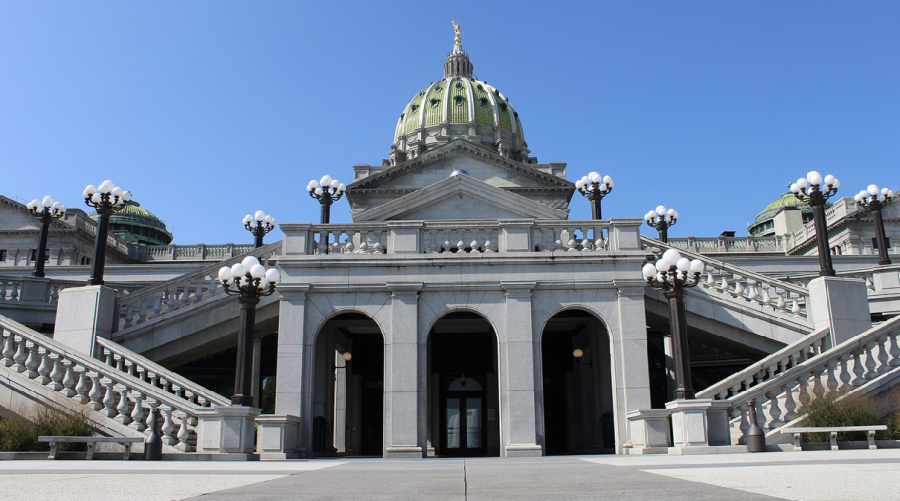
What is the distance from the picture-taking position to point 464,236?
21.4 m

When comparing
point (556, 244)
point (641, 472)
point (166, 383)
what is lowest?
point (641, 472)

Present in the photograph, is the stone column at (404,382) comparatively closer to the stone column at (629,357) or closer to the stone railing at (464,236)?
the stone railing at (464,236)

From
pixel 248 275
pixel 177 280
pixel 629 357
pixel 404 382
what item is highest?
pixel 177 280

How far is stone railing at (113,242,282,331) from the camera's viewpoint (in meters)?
22.2

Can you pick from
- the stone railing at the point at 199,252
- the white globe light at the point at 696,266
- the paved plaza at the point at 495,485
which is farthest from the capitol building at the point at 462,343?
the stone railing at the point at 199,252

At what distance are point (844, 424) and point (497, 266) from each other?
931 centimetres

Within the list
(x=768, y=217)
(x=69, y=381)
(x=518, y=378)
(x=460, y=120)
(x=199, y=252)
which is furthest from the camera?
(x=460, y=120)

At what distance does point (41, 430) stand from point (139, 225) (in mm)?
87535

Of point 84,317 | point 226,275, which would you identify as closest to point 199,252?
point 84,317

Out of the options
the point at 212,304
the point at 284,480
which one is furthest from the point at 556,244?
the point at 284,480

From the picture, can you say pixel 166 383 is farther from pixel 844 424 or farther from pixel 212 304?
pixel 844 424

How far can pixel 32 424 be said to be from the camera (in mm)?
16078

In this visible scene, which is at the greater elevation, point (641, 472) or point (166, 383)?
point (166, 383)

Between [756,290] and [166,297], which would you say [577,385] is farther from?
[166,297]
